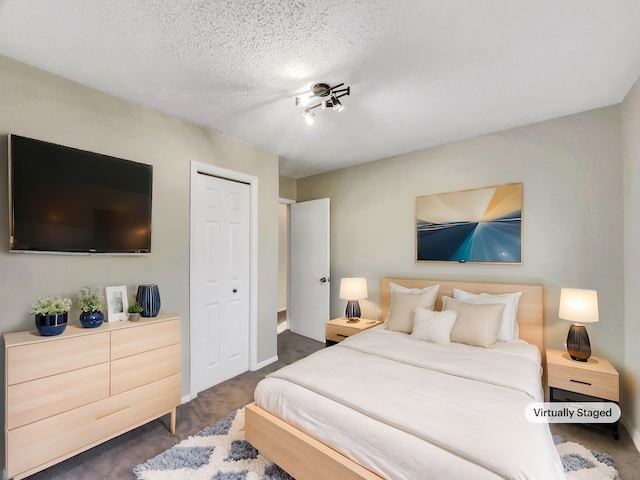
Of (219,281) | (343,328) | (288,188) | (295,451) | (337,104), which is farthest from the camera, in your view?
(288,188)

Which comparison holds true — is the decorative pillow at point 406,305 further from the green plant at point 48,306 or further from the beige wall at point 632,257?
the green plant at point 48,306

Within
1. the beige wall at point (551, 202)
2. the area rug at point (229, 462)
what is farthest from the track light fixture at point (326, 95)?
the area rug at point (229, 462)

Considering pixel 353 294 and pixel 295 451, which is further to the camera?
pixel 353 294

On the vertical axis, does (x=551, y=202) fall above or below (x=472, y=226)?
above

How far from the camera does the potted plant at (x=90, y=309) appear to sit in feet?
6.33

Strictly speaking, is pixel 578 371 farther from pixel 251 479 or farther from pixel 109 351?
pixel 109 351

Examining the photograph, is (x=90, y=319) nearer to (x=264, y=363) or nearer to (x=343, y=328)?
(x=264, y=363)

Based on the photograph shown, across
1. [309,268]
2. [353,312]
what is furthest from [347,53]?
[309,268]

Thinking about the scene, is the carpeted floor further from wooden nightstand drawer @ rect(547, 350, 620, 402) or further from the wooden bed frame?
the wooden bed frame

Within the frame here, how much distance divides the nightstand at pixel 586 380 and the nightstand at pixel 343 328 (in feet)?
5.52

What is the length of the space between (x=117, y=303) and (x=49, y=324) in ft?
1.55

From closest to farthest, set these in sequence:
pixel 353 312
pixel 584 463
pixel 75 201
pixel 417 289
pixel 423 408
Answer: pixel 423 408, pixel 584 463, pixel 75 201, pixel 417 289, pixel 353 312

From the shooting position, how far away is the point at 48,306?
5.88 ft

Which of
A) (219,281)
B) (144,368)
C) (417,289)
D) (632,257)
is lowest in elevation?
(144,368)
